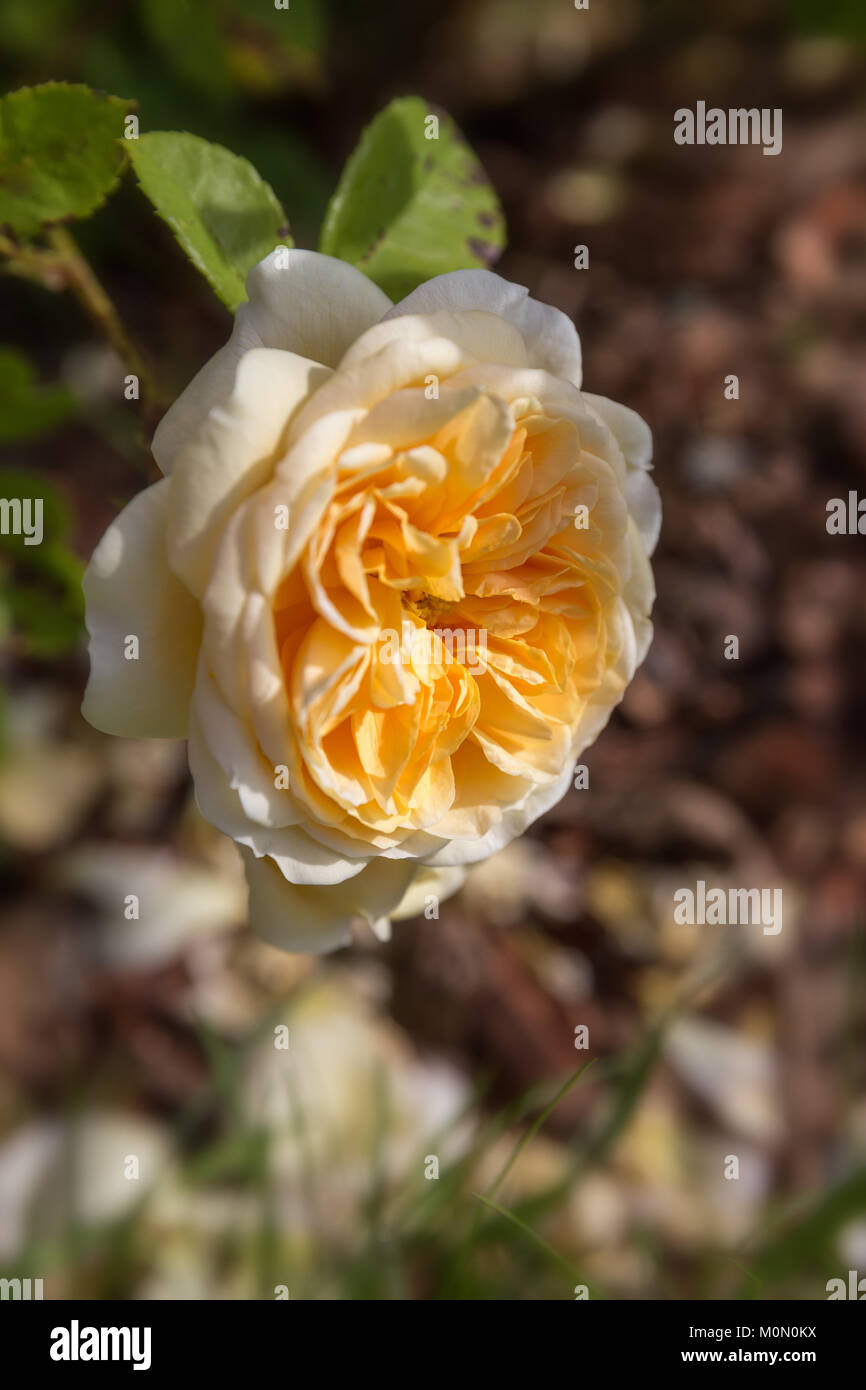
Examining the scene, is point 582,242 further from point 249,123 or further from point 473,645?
point 473,645

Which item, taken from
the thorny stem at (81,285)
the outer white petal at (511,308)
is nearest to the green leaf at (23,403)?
the thorny stem at (81,285)

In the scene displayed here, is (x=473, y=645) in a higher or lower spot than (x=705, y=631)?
lower

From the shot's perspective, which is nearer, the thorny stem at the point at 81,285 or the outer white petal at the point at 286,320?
the outer white petal at the point at 286,320

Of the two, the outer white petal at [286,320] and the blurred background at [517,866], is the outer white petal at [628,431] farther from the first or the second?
the blurred background at [517,866]

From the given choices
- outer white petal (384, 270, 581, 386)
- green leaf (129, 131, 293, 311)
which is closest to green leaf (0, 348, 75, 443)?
green leaf (129, 131, 293, 311)

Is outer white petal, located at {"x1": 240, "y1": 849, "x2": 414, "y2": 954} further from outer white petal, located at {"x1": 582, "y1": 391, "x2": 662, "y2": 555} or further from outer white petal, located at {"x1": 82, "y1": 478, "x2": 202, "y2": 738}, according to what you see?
outer white petal, located at {"x1": 582, "y1": 391, "x2": 662, "y2": 555}
